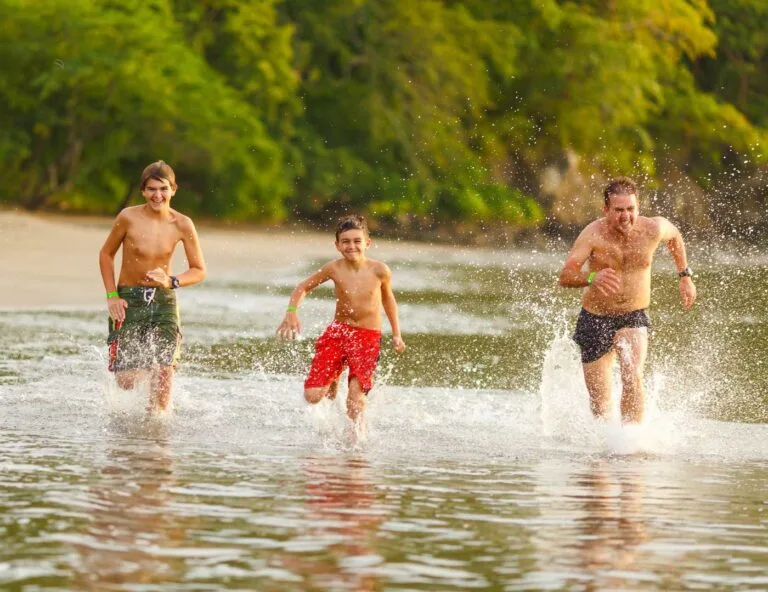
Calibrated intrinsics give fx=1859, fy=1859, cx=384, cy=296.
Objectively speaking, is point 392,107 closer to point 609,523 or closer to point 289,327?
point 289,327

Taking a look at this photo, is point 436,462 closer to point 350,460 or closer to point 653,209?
point 350,460

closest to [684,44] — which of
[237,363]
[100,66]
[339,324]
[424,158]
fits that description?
[424,158]

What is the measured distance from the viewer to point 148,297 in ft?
32.0

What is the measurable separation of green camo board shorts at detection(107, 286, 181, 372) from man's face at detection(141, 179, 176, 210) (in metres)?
0.45

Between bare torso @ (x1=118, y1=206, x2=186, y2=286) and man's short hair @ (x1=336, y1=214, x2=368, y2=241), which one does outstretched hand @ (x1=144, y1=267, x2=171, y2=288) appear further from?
man's short hair @ (x1=336, y1=214, x2=368, y2=241)

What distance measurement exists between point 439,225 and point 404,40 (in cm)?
374

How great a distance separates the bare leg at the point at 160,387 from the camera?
32.1 feet

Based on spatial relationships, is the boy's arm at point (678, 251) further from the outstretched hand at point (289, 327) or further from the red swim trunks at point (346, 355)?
the outstretched hand at point (289, 327)

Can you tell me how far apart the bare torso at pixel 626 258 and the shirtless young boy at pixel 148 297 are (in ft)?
6.94

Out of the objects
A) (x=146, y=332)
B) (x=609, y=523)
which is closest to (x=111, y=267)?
(x=146, y=332)

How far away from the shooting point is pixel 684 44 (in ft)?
133

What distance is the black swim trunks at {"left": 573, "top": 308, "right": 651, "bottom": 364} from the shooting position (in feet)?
30.7

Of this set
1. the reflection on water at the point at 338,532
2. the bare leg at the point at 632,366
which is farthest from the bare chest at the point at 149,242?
the bare leg at the point at 632,366

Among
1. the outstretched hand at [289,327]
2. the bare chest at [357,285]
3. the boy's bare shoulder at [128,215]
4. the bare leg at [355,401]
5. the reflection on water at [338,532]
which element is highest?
the boy's bare shoulder at [128,215]
